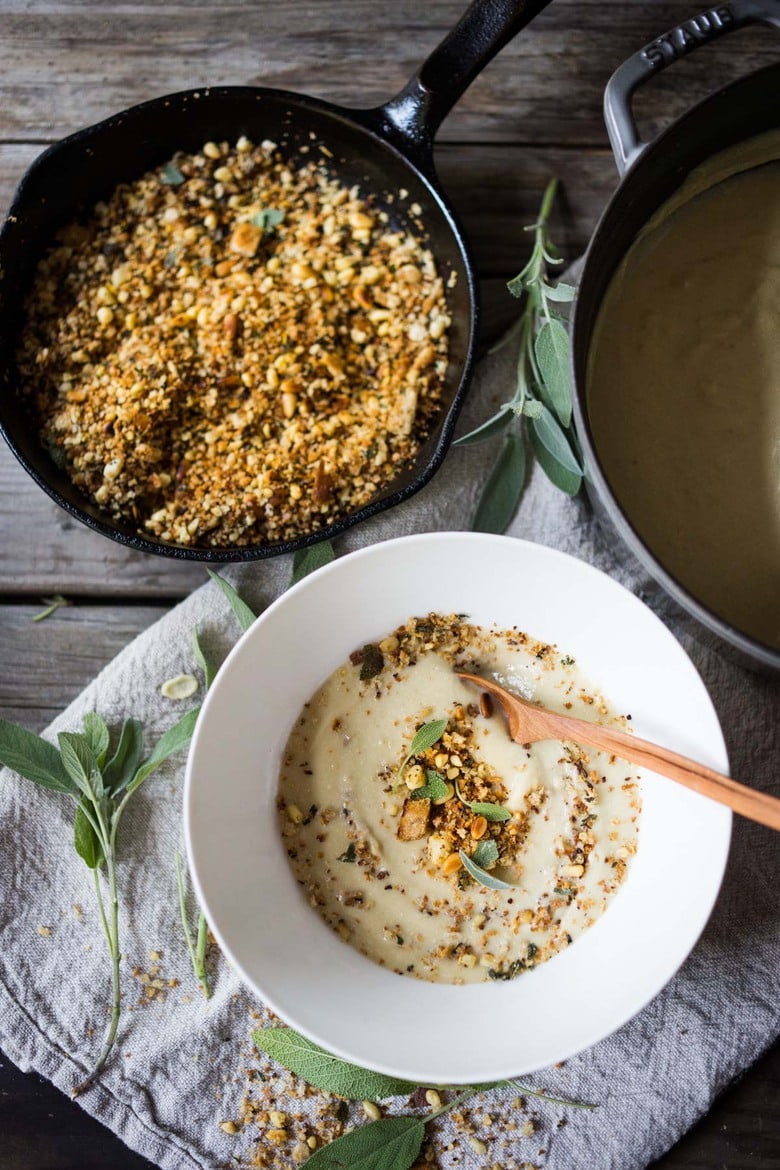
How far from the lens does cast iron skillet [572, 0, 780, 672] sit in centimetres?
94

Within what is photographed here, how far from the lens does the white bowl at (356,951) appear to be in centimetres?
103

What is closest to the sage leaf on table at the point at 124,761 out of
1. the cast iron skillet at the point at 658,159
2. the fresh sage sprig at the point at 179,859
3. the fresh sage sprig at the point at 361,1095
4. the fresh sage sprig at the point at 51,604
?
the fresh sage sprig at the point at 179,859

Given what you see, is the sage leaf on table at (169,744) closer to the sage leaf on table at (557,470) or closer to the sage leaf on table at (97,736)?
the sage leaf on table at (97,736)

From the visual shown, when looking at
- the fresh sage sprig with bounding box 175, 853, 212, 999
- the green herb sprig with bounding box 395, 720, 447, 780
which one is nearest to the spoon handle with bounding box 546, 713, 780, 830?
the green herb sprig with bounding box 395, 720, 447, 780

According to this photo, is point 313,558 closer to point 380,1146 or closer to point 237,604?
point 237,604

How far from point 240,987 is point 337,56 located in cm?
115

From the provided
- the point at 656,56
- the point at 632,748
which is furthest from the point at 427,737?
the point at 656,56

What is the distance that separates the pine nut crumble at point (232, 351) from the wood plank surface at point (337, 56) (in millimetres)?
142


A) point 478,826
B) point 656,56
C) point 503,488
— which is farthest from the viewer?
point 503,488

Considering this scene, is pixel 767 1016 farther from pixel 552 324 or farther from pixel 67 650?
pixel 67 650

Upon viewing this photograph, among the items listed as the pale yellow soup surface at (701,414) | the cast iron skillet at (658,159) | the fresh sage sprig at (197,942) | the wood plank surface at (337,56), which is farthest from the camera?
the wood plank surface at (337,56)

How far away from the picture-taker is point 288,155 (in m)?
1.27

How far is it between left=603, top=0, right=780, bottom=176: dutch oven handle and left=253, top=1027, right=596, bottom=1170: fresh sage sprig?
982 millimetres

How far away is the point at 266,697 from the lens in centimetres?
111
